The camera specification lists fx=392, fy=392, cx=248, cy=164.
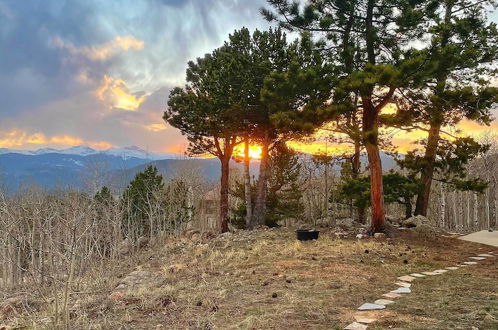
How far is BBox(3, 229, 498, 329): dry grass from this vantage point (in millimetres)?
3924

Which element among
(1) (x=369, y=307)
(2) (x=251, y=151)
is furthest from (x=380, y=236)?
(2) (x=251, y=151)

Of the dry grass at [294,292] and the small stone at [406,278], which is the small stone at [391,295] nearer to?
the dry grass at [294,292]

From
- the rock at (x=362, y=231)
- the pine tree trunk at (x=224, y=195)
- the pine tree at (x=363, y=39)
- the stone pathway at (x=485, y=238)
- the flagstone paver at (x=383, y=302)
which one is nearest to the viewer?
the flagstone paver at (x=383, y=302)

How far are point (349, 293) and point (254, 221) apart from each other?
981 centimetres

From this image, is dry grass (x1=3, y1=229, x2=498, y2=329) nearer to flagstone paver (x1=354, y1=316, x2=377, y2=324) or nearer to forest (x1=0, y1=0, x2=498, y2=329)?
flagstone paver (x1=354, y1=316, x2=377, y2=324)

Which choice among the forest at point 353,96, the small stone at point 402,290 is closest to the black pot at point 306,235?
the forest at point 353,96

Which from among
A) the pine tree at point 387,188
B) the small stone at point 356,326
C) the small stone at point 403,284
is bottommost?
the small stone at point 403,284

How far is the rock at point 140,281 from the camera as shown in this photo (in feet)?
19.8

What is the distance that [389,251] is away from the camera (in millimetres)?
8438

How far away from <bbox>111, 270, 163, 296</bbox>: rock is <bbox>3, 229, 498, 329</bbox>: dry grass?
17cm

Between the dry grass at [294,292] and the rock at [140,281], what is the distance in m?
0.17

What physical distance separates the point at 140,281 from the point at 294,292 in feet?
9.37

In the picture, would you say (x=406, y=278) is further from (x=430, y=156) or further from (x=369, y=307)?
(x=430, y=156)

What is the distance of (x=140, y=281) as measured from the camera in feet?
21.4
